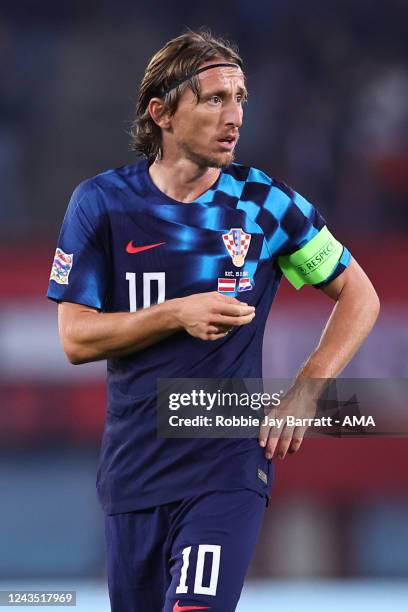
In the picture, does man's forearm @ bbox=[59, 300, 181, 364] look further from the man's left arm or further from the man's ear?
the man's ear

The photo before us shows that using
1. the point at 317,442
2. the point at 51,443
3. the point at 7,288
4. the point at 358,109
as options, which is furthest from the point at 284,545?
the point at 358,109

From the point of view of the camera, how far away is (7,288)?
287 inches

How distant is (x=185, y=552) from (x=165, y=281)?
752mm

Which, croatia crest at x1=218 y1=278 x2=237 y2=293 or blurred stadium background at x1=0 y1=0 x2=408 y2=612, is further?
blurred stadium background at x1=0 y1=0 x2=408 y2=612

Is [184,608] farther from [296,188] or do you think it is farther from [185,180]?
[296,188]

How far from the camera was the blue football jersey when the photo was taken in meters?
3.13

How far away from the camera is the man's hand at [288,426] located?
3.16 meters

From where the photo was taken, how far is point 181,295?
3.19m

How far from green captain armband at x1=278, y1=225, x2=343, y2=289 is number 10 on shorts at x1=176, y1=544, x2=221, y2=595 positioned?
85cm

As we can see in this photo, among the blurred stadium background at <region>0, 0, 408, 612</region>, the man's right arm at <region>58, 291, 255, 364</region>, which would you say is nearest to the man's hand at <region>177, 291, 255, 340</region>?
the man's right arm at <region>58, 291, 255, 364</region>

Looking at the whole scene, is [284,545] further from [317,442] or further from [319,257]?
[319,257]

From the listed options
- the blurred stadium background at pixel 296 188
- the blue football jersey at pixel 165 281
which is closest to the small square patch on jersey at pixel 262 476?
the blue football jersey at pixel 165 281

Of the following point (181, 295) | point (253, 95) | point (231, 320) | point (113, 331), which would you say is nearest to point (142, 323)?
point (113, 331)

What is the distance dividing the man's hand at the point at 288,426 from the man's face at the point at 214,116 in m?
0.69
